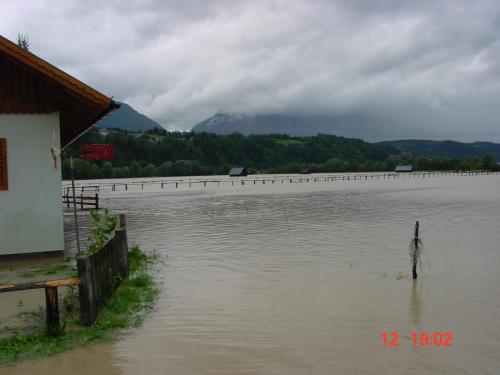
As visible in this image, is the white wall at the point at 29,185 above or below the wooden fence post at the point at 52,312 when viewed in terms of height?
above

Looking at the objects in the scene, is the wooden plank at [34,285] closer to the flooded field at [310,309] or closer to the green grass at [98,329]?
the green grass at [98,329]

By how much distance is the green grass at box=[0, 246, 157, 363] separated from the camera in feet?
20.6

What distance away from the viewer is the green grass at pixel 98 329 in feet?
20.6

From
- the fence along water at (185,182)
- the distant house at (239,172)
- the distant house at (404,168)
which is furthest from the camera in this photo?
the distant house at (404,168)

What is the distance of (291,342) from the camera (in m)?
6.95

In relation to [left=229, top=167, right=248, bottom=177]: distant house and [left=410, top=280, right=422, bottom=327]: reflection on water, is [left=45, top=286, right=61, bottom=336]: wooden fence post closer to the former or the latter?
[left=410, top=280, right=422, bottom=327]: reflection on water

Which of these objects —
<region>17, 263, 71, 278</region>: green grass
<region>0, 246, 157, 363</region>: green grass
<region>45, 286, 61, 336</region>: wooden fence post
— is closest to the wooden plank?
<region>45, 286, 61, 336</region>: wooden fence post

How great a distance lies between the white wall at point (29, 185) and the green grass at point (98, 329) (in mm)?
3338

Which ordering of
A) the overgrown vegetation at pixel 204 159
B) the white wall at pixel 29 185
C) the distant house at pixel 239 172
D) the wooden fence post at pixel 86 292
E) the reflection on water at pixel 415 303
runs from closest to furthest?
the wooden fence post at pixel 86 292 < the reflection on water at pixel 415 303 < the white wall at pixel 29 185 < the overgrown vegetation at pixel 204 159 < the distant house at pixel 239 172

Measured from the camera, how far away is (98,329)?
7027 mm

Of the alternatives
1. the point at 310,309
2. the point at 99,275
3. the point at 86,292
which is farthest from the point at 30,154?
the point at 310,309

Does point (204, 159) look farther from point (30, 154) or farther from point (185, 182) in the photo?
point (30, 154)
